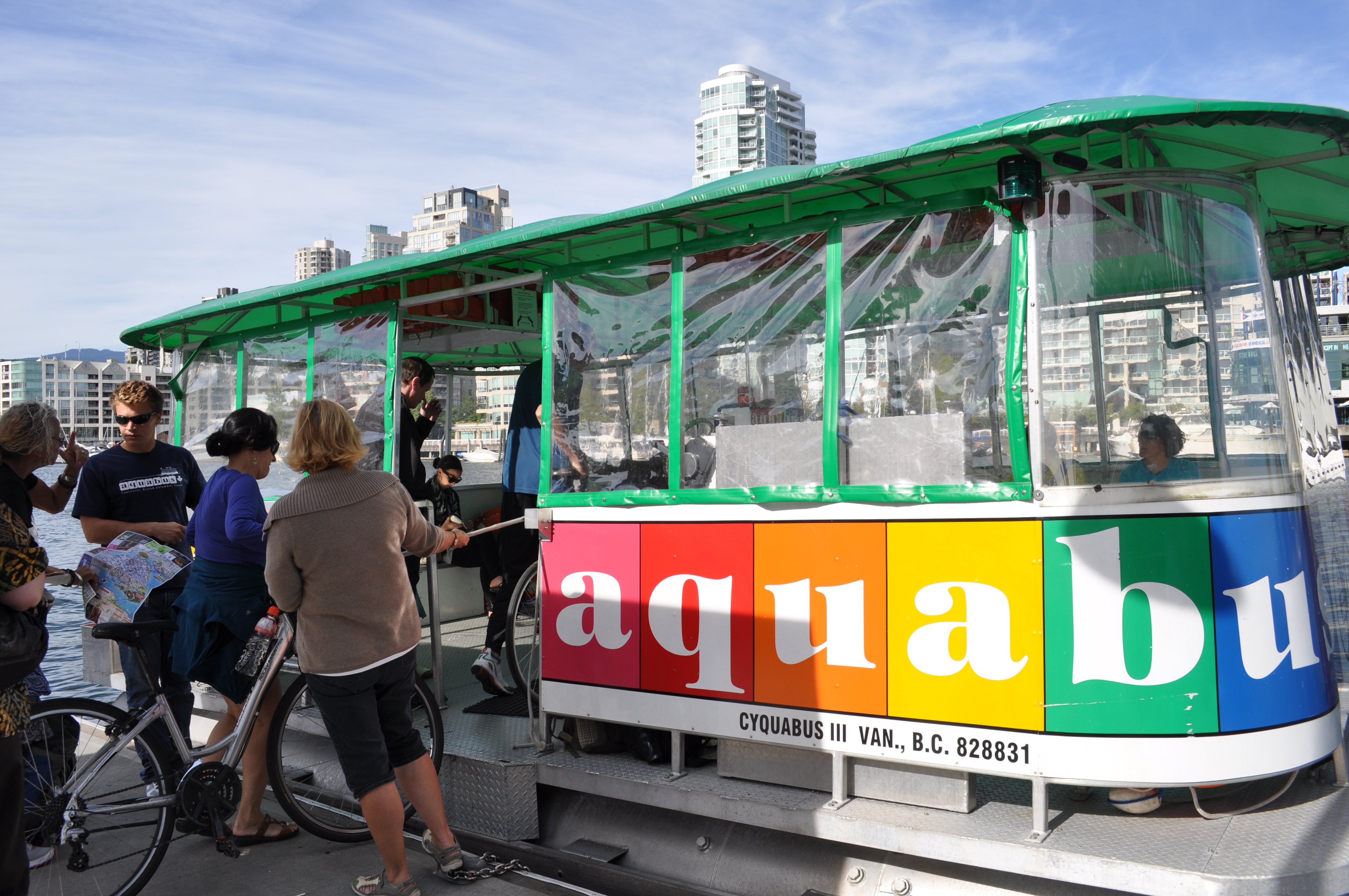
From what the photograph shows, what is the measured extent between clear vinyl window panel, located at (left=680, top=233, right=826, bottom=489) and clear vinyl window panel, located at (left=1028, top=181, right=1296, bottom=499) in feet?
2.82

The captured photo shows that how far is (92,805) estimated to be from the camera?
3662mm

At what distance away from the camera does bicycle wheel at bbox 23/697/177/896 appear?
359cm

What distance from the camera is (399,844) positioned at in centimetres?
342

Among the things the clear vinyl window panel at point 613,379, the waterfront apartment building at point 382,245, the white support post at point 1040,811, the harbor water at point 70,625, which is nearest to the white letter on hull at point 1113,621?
the white support post at point 1040,811

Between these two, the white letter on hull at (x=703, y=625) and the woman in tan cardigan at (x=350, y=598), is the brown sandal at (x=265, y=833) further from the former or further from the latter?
the white letter on hull at (x=703, y=625)

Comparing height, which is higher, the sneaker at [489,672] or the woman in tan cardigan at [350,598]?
the woman in tan cardigan at [350,598]

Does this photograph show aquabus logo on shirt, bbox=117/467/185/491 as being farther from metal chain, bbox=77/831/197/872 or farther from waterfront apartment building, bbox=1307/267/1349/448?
waterfront apartment building, bbox=1307/267/1349/448

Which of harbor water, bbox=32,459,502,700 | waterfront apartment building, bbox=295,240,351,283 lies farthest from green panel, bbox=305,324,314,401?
waterfront apartment building, bbox=295,240,351,283

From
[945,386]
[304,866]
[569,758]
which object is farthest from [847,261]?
[304,866]

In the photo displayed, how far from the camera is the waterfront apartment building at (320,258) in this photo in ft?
309

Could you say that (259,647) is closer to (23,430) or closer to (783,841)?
(23,430)

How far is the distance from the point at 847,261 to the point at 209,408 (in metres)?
5.10

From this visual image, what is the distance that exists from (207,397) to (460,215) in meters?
88.6

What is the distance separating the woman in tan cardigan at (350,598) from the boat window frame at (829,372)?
1.08 meters
